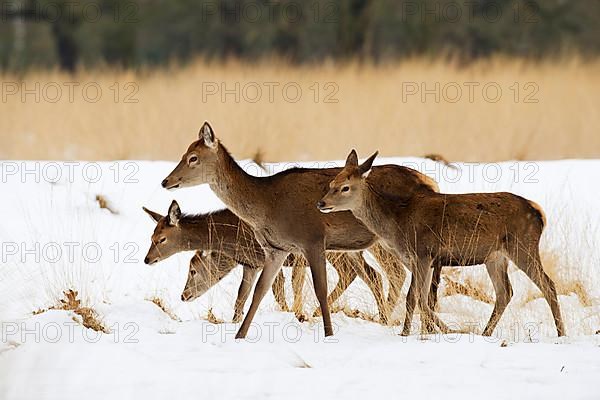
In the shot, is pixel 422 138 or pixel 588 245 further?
pixel 422 138

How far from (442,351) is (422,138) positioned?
8111mm

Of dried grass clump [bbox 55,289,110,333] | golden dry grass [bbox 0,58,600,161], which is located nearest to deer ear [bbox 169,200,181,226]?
dried grass clump [bbox 55,289,110,333]

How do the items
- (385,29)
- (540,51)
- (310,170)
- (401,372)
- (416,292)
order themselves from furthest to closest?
(385,29), (540,51), (310,170), (416,292), (401,372)

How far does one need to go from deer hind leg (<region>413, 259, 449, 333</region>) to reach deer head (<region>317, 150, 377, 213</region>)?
696 mm

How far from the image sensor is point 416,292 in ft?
30.3

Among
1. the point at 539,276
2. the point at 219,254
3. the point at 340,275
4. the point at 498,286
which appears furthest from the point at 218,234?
the point at 539,276

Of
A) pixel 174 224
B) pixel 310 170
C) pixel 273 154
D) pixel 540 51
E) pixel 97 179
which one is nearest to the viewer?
pixel 310 170

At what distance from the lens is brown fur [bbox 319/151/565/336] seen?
9.30 metres

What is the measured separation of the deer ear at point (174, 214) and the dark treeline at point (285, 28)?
16.3 metres

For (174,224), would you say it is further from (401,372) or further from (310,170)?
(401,372)

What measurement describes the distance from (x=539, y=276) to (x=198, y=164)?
109 inches

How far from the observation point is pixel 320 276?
9312mm

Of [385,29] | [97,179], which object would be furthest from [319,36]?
[97,179]

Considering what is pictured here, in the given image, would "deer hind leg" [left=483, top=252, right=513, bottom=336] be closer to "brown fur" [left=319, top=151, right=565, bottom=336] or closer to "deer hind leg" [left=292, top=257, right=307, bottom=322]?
"brown fur" [left=319, top=151, right=565, bottom=336]
